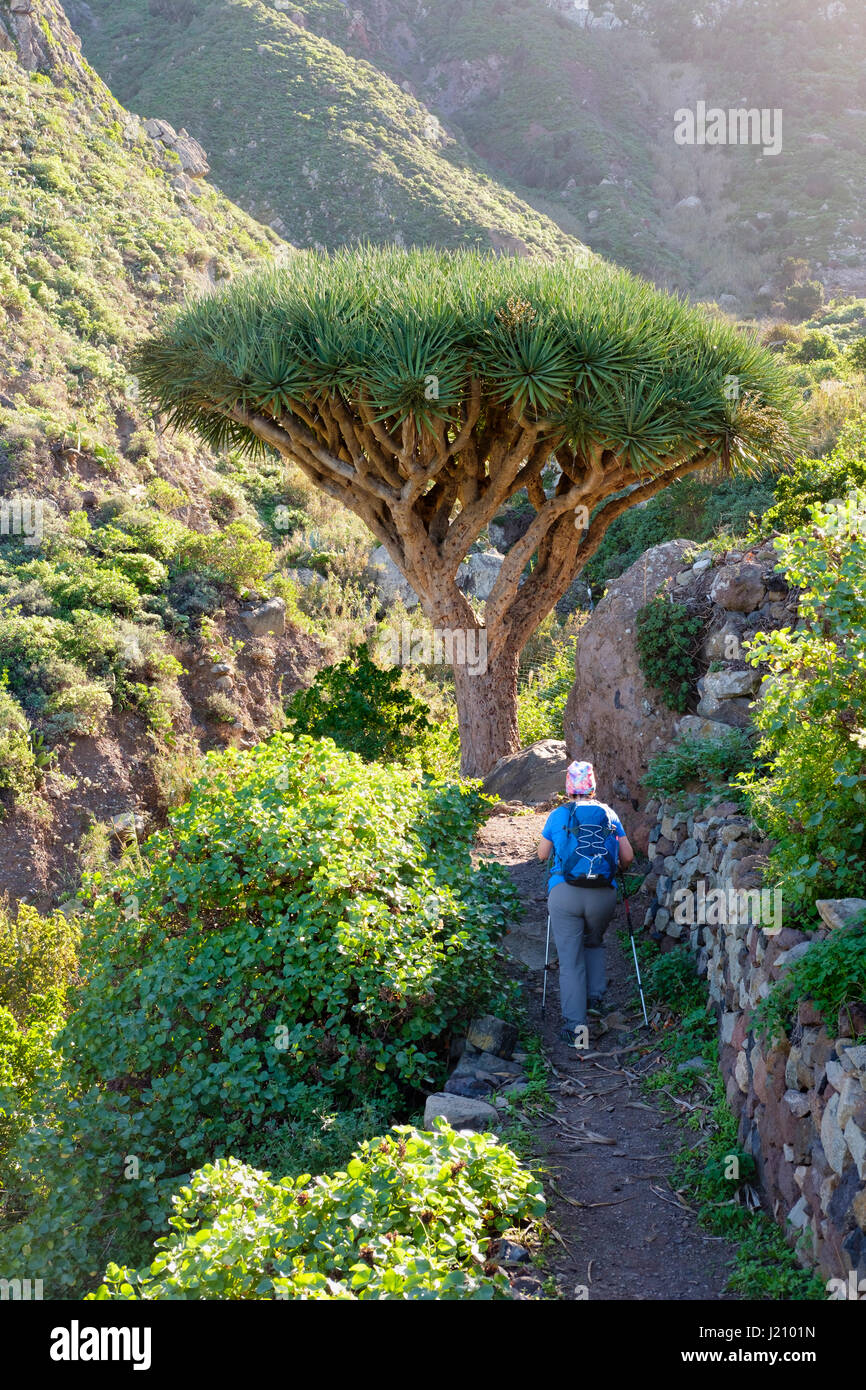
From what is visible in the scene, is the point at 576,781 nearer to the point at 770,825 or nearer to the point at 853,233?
the point at 770,825

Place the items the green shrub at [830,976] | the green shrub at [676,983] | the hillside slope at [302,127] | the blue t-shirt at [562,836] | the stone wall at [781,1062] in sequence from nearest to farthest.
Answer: the stone wall at [781,1062], the green shrub at [830,976], the green shrub at [676,983], the blue t-shirt at [562,836], the hillside slope at [302,127]

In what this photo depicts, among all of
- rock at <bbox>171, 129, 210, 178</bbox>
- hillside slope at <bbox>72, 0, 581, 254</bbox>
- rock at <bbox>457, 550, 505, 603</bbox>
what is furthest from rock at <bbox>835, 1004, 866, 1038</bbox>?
hillside slope at <bbox>72, 0, 581, 254</bbox>

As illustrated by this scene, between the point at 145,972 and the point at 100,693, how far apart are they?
7.34m

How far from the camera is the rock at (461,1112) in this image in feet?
14.5

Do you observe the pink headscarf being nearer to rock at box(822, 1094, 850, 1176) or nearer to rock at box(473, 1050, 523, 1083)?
rock at box(473, 1050, 523, 1083)

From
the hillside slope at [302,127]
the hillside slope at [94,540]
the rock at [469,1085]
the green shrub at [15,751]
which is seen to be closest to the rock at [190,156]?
the hillside slope at [302,127]

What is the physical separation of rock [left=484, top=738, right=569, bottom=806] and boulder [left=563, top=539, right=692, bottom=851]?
86 cm

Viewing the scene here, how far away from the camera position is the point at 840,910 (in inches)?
143

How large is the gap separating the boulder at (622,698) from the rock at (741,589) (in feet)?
2.53

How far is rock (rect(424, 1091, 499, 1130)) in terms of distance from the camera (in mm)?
4434

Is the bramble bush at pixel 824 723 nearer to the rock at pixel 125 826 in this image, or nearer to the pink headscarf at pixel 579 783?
the pink headscarf at pixel 579 783

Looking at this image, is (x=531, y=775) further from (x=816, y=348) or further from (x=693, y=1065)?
(x=816, y=348)

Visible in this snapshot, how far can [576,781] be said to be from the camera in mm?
5848
